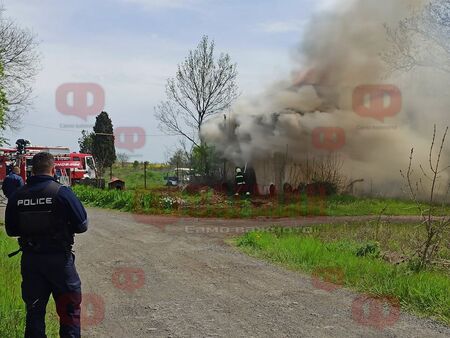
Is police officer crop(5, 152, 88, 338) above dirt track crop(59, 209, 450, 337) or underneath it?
above

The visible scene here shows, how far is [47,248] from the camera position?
14.2 ft

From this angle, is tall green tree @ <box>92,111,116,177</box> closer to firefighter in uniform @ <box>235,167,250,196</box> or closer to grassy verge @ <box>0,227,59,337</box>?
firefighter in uniform @ <box>235,167,250,196</box>

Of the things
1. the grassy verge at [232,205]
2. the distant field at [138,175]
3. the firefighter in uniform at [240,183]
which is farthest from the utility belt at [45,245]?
the distant field at [138,175]

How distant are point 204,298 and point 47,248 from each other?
3.10 meters

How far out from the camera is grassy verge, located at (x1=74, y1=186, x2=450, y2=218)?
63.2 feet

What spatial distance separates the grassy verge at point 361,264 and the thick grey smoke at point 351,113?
451 inches

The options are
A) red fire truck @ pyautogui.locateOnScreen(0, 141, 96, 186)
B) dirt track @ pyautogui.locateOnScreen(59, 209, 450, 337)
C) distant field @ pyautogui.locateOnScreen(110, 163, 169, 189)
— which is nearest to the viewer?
dirt track @ pyautogui.locateOnScreen(59, 209, 450, 337)

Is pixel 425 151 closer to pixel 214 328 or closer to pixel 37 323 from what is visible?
pixel 214 328

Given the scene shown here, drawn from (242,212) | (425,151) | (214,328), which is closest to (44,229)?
(214,328)

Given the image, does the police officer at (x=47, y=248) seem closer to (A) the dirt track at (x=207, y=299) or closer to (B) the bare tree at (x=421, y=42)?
(A) the dirt track at (x=207, y=299)

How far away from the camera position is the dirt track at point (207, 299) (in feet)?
18.5

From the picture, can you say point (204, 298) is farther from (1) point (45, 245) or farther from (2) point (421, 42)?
(2) point (421, 42)

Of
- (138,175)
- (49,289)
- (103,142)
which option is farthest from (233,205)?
(103,142)

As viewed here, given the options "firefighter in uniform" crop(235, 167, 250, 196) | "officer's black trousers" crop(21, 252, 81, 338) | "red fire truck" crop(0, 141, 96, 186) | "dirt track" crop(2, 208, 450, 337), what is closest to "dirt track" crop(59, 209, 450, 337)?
"dirt track" crop(2, 208, 450, 337)
